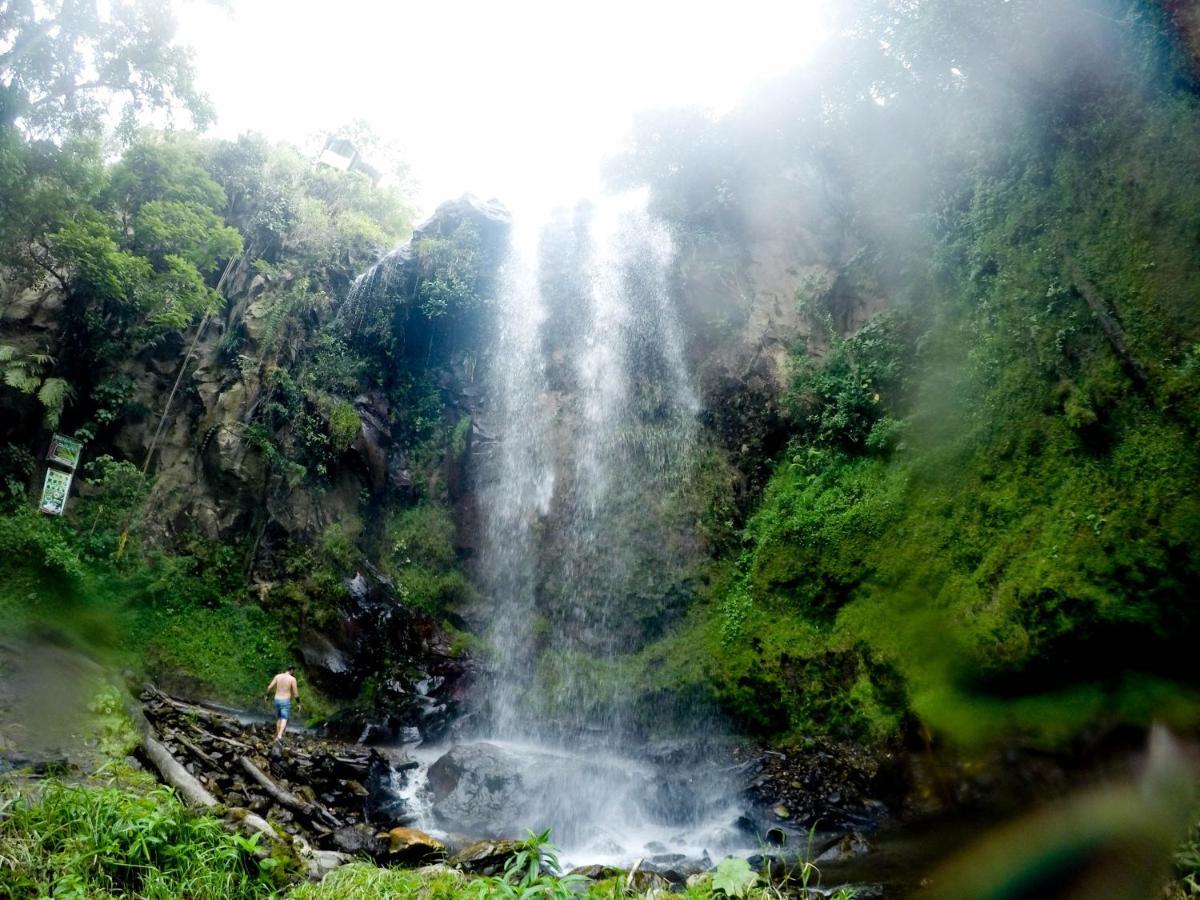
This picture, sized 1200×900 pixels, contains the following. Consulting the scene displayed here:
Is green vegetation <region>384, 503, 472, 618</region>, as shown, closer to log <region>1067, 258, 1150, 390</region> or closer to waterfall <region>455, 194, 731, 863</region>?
waterfall <region>455, 194, 731, 863</region>

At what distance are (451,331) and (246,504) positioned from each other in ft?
20.2

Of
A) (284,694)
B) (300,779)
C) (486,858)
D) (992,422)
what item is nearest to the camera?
(486,858)

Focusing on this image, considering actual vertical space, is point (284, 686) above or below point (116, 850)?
above

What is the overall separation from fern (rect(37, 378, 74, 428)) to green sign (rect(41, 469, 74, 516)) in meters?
0.89

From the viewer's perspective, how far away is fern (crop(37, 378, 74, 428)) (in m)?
10.6

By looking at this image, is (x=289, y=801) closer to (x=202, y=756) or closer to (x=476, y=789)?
(x=202, y=756)

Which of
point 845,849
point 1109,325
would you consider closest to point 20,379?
point 845,849

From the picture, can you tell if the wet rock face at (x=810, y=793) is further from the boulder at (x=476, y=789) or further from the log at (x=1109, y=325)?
the log at (x=1109, y=325)

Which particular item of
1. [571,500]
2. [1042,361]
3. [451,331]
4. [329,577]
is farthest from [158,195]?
[1042,361]

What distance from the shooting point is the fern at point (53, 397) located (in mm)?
10578

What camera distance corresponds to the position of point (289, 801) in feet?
21.1

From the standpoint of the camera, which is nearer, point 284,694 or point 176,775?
point 176,775

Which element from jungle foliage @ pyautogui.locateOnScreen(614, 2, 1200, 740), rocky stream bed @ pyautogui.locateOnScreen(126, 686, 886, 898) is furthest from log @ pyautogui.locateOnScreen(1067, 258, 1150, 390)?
rocky stream bed @ pyautogui.locateOnScreen(126, 686, 886, 898)

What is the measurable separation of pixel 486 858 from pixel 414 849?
3.07 feet
